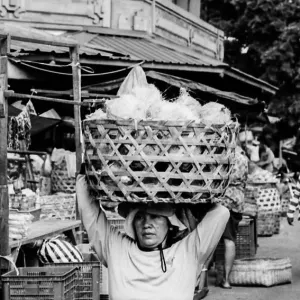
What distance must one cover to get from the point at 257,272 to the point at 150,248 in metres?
5.95

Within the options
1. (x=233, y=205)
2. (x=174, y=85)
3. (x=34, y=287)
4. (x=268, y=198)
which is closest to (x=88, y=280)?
(x=34, y=287)

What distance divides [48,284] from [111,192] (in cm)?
205

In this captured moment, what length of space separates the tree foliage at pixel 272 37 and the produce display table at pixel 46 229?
678 inches

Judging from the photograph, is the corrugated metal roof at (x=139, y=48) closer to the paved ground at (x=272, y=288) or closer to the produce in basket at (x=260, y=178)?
the produce in basket at (x=260, y=178)

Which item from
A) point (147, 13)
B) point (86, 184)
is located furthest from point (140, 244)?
point (147, 13)

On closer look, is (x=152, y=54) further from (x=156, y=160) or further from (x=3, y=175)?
(x=156, y=160)

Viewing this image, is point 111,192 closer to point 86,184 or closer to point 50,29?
point 86,184

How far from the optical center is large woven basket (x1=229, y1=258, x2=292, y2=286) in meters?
10.5

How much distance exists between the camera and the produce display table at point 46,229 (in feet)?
23.2

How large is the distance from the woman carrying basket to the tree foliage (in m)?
20.6

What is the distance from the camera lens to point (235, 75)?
45.6 ft

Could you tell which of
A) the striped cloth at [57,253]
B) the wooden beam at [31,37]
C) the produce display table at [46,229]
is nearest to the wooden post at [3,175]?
the produce display table at [46,229]

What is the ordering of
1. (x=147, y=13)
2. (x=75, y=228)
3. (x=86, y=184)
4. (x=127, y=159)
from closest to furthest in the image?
(x=127, y=159), (x=86, y=184), (x=75, y=228), (x=147, y=13)

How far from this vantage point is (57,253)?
7.44 meters
